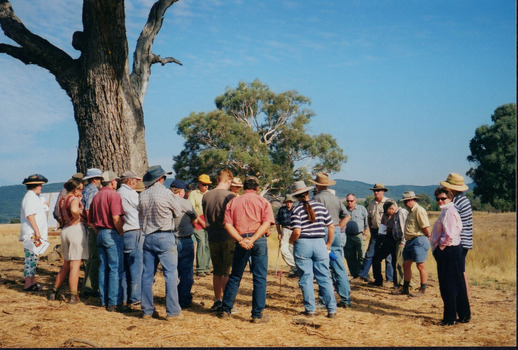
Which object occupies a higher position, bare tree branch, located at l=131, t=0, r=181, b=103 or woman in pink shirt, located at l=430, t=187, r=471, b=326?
bare tree branch, located at l=131, t=0, r=181, b=103

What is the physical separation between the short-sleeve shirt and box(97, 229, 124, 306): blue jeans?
4.42ft

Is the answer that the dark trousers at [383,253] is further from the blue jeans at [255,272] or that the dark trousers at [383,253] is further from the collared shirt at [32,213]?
the collared shirt at [32,213]

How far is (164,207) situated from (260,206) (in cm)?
131

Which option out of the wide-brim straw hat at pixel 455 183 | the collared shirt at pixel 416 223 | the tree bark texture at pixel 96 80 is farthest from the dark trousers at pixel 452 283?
the tree bark texture at pixel 96 80

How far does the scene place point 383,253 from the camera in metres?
10.2

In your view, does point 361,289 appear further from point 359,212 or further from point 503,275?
point 503,275

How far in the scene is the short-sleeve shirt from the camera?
737 cm

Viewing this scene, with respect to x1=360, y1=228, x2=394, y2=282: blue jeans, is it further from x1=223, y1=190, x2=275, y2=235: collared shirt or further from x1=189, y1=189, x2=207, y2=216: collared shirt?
x1=223, y1=190, x2=275, y2=235: collared shirt

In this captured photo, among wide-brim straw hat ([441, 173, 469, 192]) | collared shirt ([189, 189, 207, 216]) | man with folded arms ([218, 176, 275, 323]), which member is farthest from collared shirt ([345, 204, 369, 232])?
man with folded arms ([218, 176, 275, 323])

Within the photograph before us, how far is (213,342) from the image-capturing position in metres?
5.75

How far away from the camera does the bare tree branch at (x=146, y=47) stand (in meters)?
11.0

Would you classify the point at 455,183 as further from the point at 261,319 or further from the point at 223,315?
the point at 223,315

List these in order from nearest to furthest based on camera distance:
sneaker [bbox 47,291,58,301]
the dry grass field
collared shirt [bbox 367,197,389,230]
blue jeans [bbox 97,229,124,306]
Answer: the dry grass field < blue jeans [bbox 97,229,124,306] < sneaker [bbox 47,291,58,301] < collared shirt [bbox 367,197,389,230]

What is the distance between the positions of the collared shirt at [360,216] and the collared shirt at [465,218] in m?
3.56
